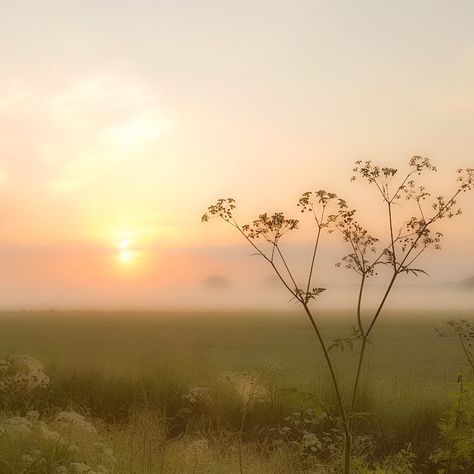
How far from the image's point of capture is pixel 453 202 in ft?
22.9

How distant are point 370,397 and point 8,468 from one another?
9.09 m

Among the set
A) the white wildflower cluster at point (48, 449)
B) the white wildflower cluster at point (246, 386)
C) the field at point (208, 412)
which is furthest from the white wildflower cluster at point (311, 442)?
the white wildflower cluster at point (48, 449)

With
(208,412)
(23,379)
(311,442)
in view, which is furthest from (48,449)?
(208,412)

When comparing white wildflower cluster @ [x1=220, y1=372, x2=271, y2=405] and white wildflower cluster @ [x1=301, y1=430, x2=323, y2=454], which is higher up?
white wildflower cluster @ [x1=220, y1=372, x2=271, y2=405]

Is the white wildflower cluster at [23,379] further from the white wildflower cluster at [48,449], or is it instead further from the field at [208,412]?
the white wildflower cluster at [48,449]

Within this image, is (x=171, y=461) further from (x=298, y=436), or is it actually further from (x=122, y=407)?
(x=122, y=407)

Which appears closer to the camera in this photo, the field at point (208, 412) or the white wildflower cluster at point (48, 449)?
the white wildflower cluster at point (48, 449)

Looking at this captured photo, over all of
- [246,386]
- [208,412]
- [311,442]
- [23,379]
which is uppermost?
[23,379]

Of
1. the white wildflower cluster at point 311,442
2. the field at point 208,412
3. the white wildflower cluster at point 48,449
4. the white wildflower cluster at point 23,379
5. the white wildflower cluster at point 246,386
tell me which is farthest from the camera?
the white wildflower cluster at point 23,379

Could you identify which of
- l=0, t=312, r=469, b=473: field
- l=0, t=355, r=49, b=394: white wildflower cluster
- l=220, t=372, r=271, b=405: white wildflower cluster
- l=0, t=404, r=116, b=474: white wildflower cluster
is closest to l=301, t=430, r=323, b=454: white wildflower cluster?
l=0, t=312, r=469, b=473: field

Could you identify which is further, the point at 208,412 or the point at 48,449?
the point at 208,412

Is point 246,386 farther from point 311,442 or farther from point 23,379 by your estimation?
point 23,379

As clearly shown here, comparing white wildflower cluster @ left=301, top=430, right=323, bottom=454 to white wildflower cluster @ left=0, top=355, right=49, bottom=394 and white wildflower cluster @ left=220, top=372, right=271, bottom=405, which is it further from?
white wildflower cluster @ left=0, top=355, right=49, bottom=394

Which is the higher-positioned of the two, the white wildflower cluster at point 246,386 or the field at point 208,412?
the white wildflower cluster at point 246,386
